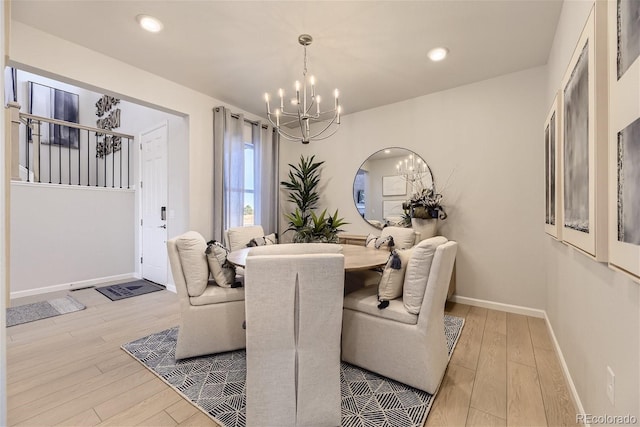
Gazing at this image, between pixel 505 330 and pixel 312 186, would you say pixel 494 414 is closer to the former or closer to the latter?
pixel 505 330

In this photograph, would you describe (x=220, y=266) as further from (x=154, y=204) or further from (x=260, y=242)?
(x=154, y=204)

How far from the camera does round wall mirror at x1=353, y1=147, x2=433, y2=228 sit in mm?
3629

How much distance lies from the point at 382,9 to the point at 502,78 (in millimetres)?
1855

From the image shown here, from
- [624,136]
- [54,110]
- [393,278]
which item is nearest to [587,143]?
[624,136]

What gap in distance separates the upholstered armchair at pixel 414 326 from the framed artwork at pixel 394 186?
199cm

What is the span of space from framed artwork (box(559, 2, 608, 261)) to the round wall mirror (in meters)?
1.92

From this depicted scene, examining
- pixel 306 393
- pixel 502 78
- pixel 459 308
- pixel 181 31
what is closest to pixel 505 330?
pixel 459 308

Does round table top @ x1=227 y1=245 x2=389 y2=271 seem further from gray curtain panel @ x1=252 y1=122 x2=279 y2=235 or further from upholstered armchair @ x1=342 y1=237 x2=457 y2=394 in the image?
gray curtain panel @ x1=252 y1=122 x2=279 y2=235

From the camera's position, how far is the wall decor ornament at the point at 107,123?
16.5 ft

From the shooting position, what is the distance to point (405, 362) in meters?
1.71

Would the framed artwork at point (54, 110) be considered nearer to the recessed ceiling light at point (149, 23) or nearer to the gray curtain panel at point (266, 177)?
the gray curtain panel at point (266, 177)

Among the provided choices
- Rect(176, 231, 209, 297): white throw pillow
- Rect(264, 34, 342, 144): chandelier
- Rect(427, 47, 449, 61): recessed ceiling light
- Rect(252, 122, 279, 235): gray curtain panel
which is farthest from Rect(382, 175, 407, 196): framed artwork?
Rect(176, 231, 209, 297): white throw pillow

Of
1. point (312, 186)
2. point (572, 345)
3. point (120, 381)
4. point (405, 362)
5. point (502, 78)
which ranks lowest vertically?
point (120, 381)

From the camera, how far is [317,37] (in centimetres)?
239
